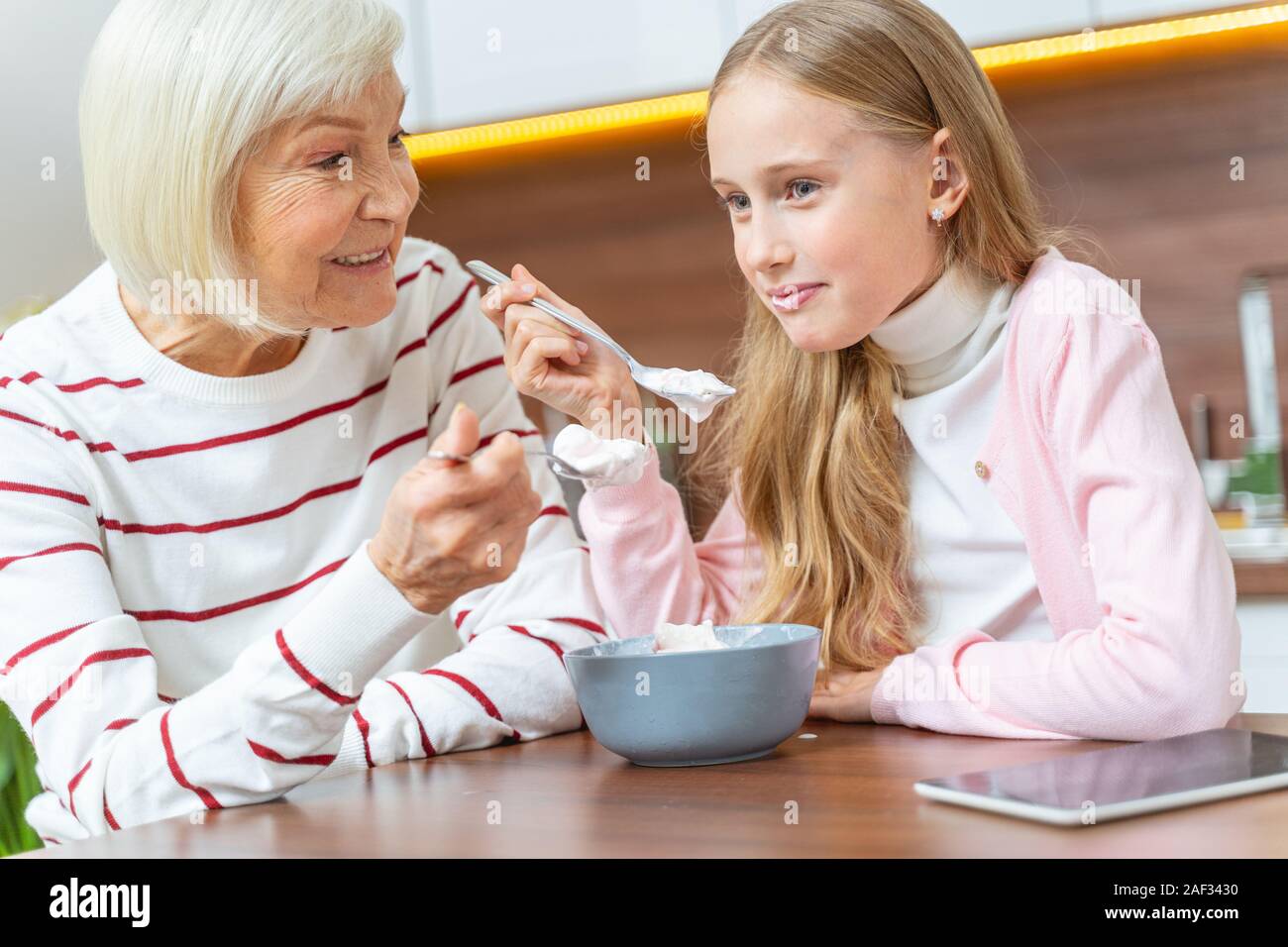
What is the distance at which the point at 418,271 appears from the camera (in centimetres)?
149

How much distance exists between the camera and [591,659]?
3.10ft

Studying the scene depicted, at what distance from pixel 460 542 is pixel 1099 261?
1.93 metres

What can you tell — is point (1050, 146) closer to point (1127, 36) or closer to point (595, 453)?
point (1127, 36)

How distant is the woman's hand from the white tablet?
12.3 inches

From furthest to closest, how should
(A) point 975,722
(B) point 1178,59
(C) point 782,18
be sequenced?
(B) point 1178,59 → (C) point 782,18 → (A) point 975,722

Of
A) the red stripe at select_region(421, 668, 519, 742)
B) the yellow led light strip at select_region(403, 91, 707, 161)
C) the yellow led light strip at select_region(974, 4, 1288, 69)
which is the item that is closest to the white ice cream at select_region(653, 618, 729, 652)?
the red stripe at select_region(421, 668, 519, 742)

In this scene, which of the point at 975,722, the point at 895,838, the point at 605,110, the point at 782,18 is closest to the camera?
the point at 895,838

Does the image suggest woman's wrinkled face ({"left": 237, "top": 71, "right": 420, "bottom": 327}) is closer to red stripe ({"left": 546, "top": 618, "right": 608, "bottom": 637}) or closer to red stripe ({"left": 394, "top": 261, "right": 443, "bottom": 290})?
red stripe ({"left": 394, "top": 261, "right": 443, "bottom": 290})

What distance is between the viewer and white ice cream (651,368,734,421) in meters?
1.24

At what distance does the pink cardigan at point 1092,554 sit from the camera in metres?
0.94

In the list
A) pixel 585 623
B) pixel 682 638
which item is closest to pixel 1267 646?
pixel 585 623

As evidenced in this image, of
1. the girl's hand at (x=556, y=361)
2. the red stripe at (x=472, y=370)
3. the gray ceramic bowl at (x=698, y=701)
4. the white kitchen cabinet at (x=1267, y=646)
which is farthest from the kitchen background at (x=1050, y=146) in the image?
the gray ceramic bowl at (x=698, y=701)

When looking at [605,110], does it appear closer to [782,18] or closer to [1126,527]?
[782,18]
